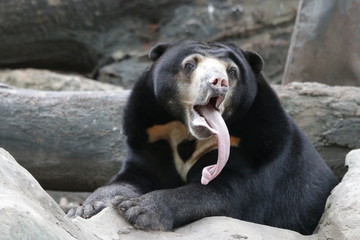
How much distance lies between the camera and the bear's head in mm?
5059

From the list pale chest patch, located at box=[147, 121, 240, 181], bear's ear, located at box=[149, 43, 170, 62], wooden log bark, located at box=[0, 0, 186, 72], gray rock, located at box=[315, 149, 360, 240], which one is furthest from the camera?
wooden log bark, located at box=[0, 0, 186, 72]

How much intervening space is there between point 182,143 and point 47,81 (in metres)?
4.77

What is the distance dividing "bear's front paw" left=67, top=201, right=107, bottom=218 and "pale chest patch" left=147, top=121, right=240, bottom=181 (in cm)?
87

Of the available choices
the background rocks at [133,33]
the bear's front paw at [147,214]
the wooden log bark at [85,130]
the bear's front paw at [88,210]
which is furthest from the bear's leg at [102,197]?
the background rocks at [133,33]

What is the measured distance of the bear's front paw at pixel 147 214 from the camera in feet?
14.9

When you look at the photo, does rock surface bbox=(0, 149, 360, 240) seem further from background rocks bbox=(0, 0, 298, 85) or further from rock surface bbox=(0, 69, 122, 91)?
background rocks bbox=(0, 0, 298, 85)

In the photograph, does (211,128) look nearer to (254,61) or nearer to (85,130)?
(254,61)

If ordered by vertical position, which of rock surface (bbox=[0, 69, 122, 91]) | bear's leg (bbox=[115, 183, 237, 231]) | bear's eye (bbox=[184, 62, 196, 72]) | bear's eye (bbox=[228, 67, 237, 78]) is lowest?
rock surface (bbox=[0, 69, 122, 91])

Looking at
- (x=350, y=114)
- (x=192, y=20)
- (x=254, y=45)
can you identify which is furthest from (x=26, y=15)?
(x=350, y=114)

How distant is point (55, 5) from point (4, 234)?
7.51m

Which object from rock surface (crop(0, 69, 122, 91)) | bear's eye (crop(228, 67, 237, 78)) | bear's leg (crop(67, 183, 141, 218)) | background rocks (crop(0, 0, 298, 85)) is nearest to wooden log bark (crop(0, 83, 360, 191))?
bear's leg (crop(67, 183, 141, 218))

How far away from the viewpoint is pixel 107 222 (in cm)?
443

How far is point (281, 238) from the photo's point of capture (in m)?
4.70

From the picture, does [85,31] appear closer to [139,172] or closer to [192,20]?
[192,20]
